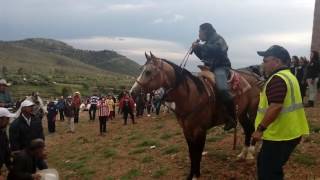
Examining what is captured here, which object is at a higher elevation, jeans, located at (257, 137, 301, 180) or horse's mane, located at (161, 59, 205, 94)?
horse's mane, located at (161, 59, 205, 94)

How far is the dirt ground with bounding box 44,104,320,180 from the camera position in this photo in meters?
10.3

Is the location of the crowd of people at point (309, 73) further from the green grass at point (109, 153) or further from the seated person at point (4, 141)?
the seated person at point (4, 141)

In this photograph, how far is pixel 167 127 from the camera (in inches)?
782

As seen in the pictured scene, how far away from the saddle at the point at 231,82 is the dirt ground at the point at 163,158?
1576 millimetres

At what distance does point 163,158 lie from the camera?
1292 cm

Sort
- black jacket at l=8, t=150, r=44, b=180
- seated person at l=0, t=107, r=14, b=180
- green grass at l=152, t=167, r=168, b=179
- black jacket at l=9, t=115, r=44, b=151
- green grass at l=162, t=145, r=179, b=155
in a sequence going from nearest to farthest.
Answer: black jacket at l=8, t=150, r=44, b=180, seated person at l=0, t=107, r=14, b=180, black jacket at l=9, t=115, r=44, b=151, green grass at l=152, t=167, r=168, b=179, green grass at l=162, t=145, r=179, b=155

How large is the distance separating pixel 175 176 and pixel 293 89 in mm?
5097

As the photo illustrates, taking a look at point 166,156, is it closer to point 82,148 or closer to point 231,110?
point 231,110

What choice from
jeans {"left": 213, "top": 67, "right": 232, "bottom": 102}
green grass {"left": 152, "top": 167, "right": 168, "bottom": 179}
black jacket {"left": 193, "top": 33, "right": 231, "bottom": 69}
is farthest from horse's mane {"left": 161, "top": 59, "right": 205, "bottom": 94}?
green grass {"left": 152, "top": 167, "right": 168, "bottom": 179}

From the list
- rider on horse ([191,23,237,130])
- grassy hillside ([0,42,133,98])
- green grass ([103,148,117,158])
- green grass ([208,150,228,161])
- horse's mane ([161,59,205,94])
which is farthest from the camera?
grassy hillside ([0,42,133,98])

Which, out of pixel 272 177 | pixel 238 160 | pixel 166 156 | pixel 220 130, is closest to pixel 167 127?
pixel 220 130

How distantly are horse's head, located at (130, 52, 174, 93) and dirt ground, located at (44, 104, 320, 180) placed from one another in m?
2.16

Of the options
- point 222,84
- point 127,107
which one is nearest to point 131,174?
point 222,84

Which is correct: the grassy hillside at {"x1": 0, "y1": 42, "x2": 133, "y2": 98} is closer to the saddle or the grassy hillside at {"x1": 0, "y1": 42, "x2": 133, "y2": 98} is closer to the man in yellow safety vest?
the saddle
